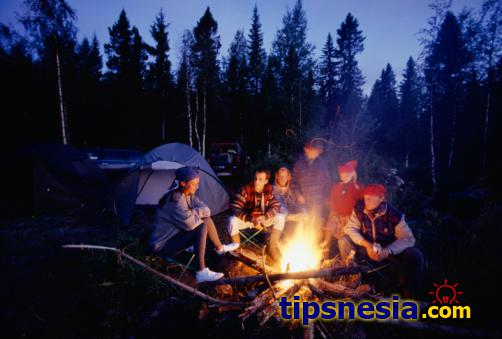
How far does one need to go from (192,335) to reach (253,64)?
24090 millimetres

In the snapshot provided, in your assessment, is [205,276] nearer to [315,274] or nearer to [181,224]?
[181,224]

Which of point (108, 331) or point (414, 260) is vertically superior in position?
point (414, 260)

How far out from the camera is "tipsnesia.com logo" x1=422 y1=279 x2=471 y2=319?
9.12ft

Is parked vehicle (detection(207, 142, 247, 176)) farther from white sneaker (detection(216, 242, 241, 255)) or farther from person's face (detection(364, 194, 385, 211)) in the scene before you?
person's face (detection(364, 194, 385, 211))

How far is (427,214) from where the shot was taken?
20.5ft

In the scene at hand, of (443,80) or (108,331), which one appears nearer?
(108,331)

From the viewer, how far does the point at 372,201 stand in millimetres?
3223

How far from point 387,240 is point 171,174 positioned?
5505mm

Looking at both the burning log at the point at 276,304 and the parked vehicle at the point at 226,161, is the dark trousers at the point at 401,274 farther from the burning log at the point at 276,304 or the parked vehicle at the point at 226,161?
the parked vehicle at the point at 226,161

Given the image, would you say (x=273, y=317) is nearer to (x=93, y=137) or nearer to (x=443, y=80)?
(x=443, y=80)

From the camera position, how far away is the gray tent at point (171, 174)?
608cm

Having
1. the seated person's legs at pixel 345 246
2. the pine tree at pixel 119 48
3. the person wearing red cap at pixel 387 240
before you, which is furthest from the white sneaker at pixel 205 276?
the pine tree at pixel 119 48

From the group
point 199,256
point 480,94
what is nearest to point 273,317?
point 199,256

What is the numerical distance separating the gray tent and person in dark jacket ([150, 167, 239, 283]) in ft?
8.47
